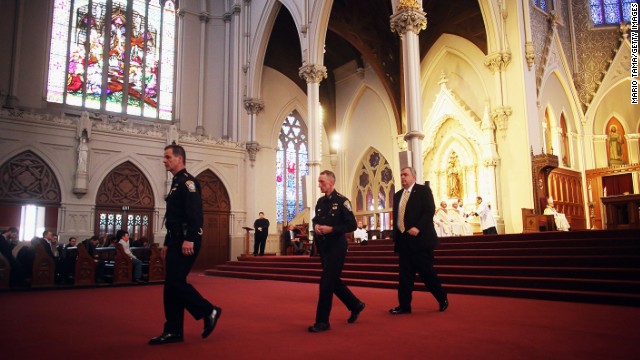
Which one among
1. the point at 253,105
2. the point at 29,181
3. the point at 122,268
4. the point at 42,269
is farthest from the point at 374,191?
the point at 42,269

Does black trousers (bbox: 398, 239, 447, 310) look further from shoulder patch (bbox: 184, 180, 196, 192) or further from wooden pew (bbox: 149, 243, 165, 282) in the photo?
wooden pew (bbox: 149, 243, 165, 282)

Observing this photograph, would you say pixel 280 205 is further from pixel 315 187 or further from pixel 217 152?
pixel 315 187

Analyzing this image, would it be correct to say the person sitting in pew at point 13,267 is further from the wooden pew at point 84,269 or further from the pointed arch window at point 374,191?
the pointed arch window at point 374,191

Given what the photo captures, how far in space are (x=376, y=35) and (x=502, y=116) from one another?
703 cm

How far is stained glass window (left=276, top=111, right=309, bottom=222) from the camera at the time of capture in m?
21.5

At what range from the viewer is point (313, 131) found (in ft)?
49.3

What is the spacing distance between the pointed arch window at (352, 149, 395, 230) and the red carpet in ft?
50.1

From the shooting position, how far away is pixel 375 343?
3455 millimetres

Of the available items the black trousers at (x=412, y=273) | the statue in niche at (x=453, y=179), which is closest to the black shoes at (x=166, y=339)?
the black trousers at (x=412, y=273)

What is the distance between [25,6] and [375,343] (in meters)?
17.6

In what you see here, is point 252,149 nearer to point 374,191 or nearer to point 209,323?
point 374,191

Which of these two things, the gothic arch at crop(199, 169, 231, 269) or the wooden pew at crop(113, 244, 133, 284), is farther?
the gothic arch at crop(199, 169, 231, 269)

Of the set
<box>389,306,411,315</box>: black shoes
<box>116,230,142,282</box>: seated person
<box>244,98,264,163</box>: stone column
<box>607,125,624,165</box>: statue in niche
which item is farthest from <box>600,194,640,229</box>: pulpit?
<box>244,98,264,163</box>: stone column

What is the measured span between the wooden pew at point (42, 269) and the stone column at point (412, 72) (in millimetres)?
8164
